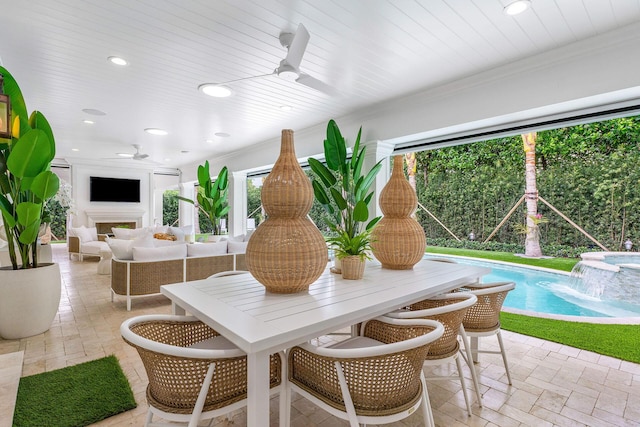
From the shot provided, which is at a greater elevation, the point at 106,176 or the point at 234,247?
the point at 106,176

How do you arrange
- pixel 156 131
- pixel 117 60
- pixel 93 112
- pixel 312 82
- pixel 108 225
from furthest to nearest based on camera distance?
pixel 108 225, pixel 156 131, pixel 93 112, pixel 117 60, pixel 312 82

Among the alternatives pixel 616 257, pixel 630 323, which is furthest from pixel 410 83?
pixel 616 257

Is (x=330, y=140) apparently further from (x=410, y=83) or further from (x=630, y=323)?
(x=630, y=323)

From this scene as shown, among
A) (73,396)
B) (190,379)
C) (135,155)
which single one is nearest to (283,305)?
(190,379)

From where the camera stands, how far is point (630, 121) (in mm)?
5875

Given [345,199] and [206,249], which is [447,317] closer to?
[345,199]

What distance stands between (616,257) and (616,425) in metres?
4.77

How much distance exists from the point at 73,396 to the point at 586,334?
13.5 ft

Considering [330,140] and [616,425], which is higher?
[330,140]

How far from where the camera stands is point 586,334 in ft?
9.71

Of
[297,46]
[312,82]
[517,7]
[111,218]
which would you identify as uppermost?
[517,7]

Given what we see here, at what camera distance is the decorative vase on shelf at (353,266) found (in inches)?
76.6

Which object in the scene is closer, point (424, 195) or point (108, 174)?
point (424, 195)

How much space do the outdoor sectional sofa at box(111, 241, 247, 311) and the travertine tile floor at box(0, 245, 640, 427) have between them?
0.39 metres
